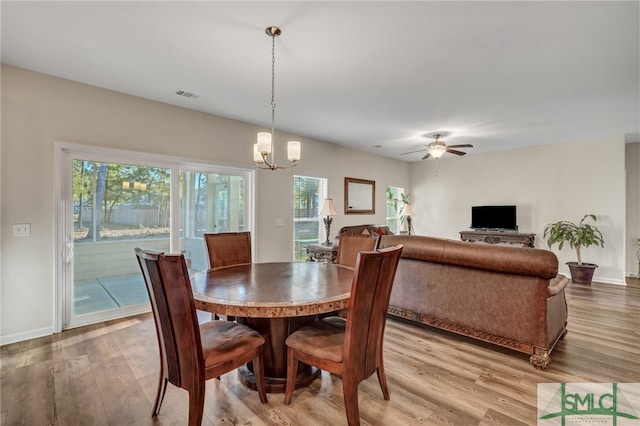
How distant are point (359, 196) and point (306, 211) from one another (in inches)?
59.8

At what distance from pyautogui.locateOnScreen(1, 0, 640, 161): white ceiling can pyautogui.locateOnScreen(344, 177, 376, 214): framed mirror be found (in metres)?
2.31

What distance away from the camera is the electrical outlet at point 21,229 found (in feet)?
9.07

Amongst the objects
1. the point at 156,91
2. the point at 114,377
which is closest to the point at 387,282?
the point at 114,377

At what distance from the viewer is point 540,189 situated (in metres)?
5.88

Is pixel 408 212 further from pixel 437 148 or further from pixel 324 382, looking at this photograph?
pixel 324 382

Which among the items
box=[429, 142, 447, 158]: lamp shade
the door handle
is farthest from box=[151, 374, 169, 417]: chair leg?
box=[429, 142, 447, 158]: lamp shade

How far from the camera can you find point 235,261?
9.80 ft

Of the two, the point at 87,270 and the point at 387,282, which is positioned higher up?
the point at 387,282

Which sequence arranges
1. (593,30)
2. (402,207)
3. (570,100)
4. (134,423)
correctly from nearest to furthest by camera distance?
1. (134,423)
2. (593,30)
3. (570,100)
4. (402,207)

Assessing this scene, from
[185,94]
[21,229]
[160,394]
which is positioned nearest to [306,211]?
[185,94]

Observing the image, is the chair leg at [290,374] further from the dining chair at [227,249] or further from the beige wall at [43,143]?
the beige wall at [43,143]

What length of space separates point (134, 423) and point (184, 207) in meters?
2.64

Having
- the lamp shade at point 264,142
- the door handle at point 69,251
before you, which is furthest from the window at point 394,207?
the door handle at point 69,251

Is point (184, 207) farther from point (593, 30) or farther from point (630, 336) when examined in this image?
point (630, 336)
